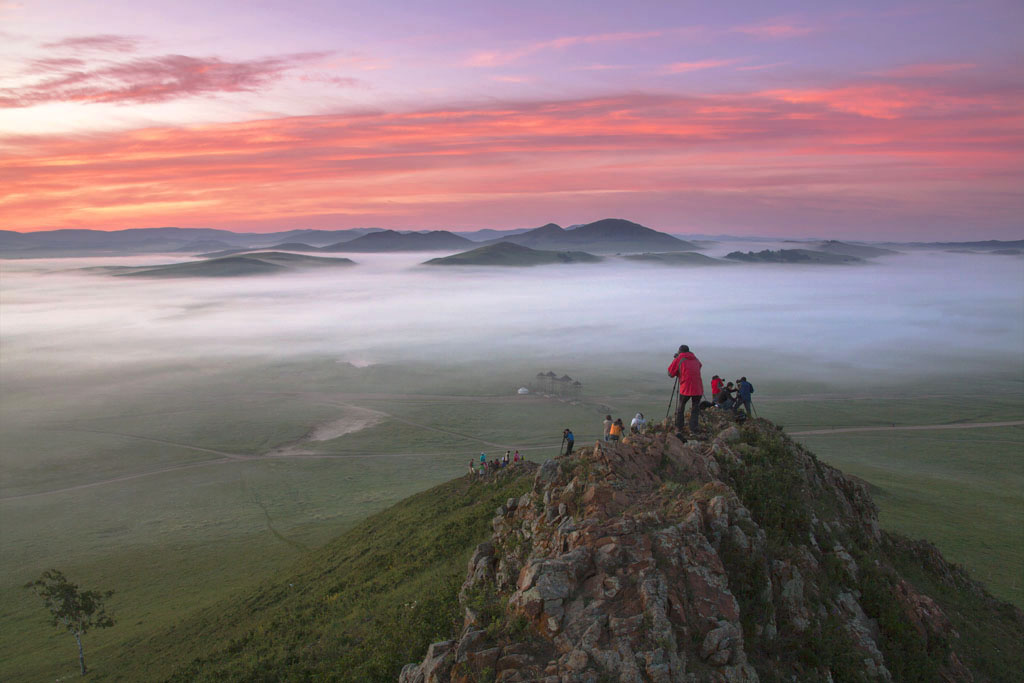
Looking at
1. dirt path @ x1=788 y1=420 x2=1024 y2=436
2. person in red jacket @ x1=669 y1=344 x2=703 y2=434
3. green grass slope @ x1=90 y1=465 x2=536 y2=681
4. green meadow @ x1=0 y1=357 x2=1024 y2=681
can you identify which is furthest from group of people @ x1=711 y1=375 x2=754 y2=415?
dirt path @ x1=788 y1=420 x2=1024 y2=436

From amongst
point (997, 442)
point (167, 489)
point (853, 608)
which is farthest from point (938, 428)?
point (167, 489)

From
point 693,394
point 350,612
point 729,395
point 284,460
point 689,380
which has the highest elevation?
point 689,380

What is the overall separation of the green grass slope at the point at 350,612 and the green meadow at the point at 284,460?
5.25 ft

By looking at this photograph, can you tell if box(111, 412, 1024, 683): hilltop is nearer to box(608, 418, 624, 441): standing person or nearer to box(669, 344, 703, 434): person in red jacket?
box(669, 344, 703, 434): person in red jacket

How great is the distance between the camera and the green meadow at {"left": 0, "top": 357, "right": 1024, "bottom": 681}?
4603cm

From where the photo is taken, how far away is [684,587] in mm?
14078

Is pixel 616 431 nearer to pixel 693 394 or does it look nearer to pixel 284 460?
pixel 693 394

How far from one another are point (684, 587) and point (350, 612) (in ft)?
58.6

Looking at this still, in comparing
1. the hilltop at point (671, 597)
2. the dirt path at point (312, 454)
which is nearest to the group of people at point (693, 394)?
the hilltop at point (671, 597)

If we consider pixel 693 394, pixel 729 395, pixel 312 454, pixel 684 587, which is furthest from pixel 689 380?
pixel 312 454

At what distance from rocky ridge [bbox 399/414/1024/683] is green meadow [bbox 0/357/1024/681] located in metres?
21.1

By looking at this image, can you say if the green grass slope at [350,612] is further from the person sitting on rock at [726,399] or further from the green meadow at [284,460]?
the person sitting on rock at [726,399]

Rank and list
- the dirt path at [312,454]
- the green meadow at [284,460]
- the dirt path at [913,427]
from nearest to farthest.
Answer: the green meadow at [284,460]
the dirt path at [312,454]
the dirt path at [913,427]

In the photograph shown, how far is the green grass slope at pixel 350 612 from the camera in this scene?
69.0 feet
